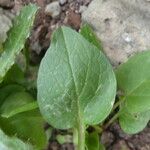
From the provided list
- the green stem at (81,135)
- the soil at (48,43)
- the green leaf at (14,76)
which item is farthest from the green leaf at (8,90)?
the green stem at (81,135)

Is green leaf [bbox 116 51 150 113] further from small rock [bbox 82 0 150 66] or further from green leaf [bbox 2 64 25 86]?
green leaf [bbox 2 64 25 86]

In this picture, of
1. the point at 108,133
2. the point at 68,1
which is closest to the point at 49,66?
the point at 108,133

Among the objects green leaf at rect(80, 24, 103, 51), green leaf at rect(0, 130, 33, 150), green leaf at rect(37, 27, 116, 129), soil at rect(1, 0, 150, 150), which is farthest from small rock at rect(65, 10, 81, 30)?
green leaf at rect(0, 130, 33, 150)

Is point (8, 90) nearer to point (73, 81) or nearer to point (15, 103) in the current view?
point (15, 103)

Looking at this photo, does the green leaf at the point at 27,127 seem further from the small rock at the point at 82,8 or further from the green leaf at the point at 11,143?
the small rock at the point at 82,8

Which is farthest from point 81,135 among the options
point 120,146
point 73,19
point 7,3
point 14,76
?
point 7,3
